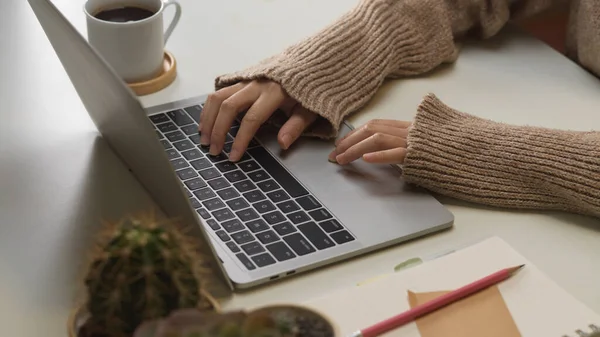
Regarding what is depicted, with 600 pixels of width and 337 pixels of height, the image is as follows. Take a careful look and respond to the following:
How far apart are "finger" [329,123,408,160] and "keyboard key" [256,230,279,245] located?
144 mm

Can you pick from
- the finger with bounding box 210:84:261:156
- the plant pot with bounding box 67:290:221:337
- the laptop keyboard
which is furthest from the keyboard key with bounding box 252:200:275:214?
the plant pot with bounding box 67:290:221:337

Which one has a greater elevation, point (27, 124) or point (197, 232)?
point (197, 232)

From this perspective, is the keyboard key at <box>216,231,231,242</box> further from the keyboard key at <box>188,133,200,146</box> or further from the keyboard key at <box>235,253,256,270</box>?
the keyboard key at <box>188,133,200,146</box>

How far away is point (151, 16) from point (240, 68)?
0.44 ft

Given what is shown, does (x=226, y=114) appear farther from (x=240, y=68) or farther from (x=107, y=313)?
(x=107, y=313)

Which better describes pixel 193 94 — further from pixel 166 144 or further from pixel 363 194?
pixel 363 194

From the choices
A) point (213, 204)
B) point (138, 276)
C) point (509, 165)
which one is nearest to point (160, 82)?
point (213, 204)

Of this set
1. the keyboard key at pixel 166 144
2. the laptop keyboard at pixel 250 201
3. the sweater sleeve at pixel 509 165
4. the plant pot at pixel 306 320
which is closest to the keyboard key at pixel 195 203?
the laptop keyboard at pixel 250 201

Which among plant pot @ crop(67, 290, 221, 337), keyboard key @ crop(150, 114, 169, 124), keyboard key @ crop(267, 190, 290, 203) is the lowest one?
keyboard key @ crop(150, 114, 169, 124)

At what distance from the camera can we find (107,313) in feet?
1.44

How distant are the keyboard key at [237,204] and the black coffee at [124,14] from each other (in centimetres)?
28

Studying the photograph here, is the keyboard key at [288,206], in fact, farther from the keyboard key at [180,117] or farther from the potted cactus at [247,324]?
the potted cactus at [247,324]

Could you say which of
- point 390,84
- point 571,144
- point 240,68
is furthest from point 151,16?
point 571,144

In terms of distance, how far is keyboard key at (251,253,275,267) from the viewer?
65cm
